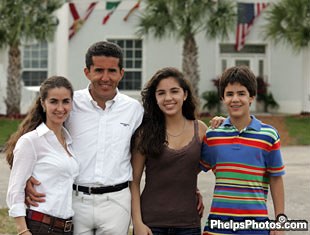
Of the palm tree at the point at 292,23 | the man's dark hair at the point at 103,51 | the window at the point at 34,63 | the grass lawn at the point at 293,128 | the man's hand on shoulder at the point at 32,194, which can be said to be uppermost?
the palm tree at the point at 292,23

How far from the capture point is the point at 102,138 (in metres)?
3.43

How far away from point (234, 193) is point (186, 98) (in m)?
0.79

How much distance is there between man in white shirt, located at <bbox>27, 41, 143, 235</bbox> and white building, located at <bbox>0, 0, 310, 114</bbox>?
16804 millimetres

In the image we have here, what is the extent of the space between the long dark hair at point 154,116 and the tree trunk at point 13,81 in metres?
14.9

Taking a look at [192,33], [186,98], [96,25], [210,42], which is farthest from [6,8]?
[186,98]

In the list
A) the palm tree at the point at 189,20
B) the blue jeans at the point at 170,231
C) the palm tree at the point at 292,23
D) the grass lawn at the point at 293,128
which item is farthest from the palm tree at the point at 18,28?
the blue jeans at the point at 170,231

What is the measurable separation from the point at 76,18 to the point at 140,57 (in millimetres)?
3087

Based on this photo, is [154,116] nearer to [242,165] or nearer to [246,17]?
[242,165]

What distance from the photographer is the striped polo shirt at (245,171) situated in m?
3.30

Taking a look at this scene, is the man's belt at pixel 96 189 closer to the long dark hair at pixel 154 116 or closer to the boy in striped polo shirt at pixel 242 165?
the long dark hair at pixel 154 116

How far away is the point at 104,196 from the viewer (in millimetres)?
3379

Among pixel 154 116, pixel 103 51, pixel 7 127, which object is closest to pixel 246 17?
pixel 7 127

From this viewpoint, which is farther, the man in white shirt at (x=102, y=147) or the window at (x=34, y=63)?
the window at (x=34, y=63)

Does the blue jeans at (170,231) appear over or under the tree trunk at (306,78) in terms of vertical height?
under
